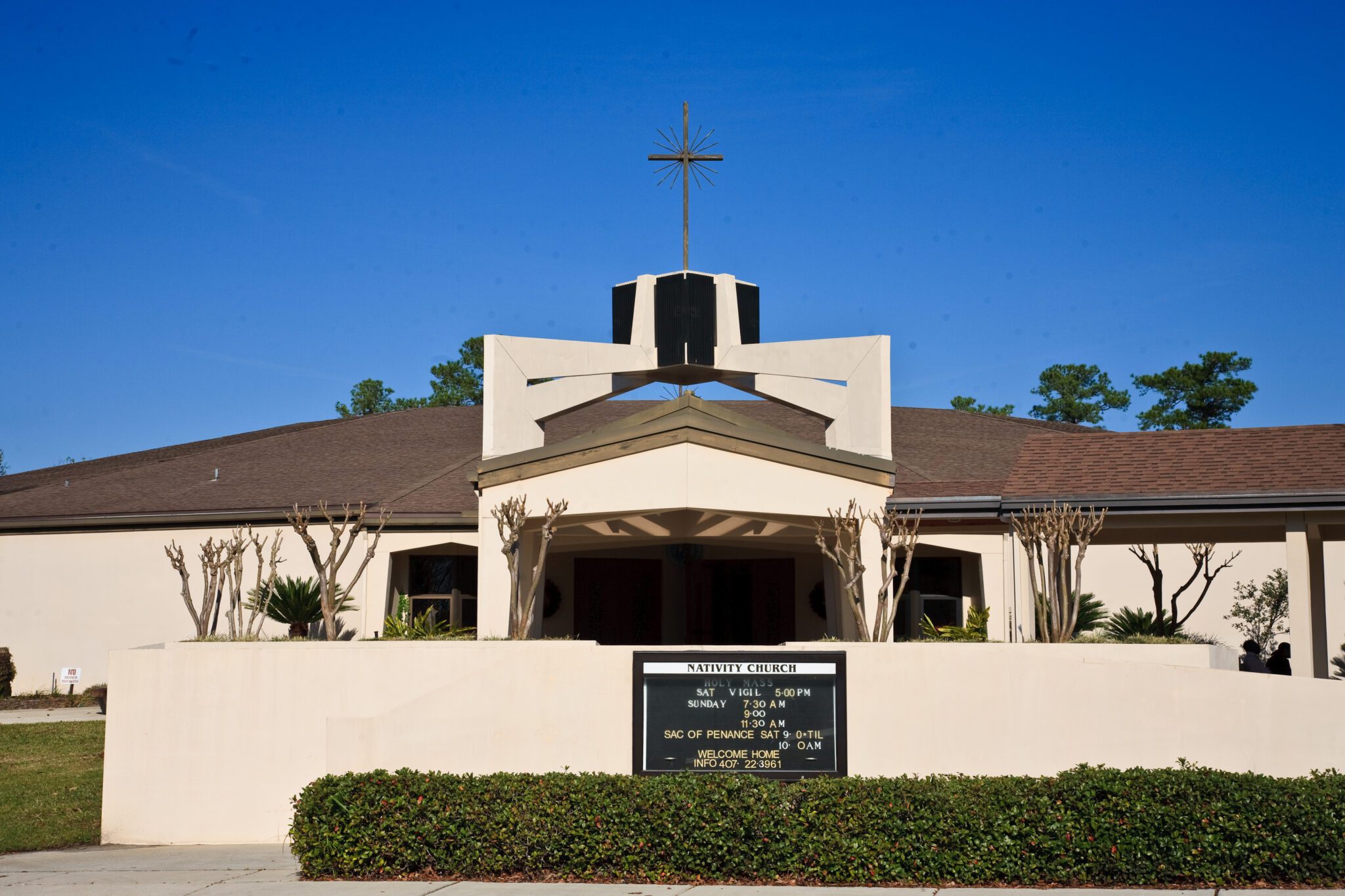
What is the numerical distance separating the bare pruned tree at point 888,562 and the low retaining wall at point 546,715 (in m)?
1.95

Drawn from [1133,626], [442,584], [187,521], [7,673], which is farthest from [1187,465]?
[7,673]

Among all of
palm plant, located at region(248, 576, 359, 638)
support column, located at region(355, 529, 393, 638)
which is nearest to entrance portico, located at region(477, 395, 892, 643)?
support column, located at region(355, 529, 393, 638)

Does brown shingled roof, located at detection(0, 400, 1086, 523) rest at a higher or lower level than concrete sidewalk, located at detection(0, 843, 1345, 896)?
higher

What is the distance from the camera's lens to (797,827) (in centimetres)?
1057

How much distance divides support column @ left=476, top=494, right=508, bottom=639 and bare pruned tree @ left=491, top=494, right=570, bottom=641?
102mm

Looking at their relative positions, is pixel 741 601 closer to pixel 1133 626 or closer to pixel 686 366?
pixel 686 366

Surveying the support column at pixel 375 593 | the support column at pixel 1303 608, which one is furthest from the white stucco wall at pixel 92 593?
the support column at pixel 1303 608

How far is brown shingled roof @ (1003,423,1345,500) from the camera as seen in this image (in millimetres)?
17000

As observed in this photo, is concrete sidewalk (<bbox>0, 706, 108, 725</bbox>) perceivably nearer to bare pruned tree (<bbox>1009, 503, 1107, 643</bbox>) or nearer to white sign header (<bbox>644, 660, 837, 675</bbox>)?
white sign header (<bbox>644, 660, 837, 675</bbox>)

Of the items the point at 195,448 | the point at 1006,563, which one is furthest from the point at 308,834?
the point at 195,448

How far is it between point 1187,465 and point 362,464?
18.1 meters

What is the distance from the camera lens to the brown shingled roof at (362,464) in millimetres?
25422

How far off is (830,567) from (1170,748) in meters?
7.64

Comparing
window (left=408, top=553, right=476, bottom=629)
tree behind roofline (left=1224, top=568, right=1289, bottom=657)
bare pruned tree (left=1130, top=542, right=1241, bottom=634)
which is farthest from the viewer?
window (left=408, top=553, right=476, bottom=629)
